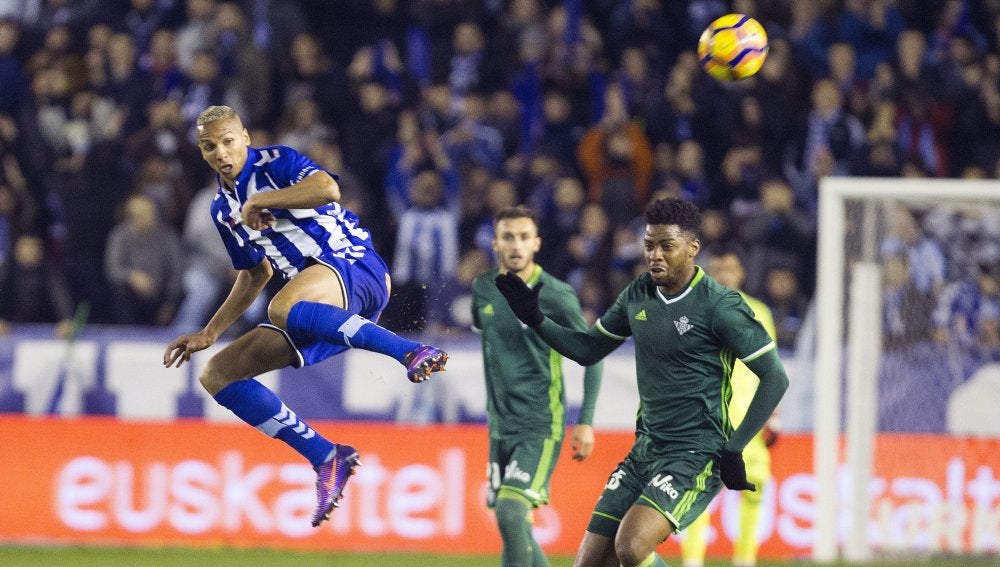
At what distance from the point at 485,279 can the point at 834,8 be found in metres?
8.12

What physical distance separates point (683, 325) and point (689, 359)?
16cm

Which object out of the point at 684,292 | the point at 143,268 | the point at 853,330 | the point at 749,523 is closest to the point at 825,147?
the point at 853,330

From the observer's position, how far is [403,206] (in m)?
14.0

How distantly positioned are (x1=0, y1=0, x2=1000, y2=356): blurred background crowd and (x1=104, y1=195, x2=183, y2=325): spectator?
2 cm

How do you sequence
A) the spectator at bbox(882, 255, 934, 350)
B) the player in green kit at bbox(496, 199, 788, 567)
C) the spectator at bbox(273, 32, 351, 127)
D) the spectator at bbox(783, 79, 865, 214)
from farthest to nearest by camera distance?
the spectator at bbox(273, 32, 351, 127), the spectator at bbox(783, 79, 865, 214), the spectator at bbox(882, 255, 934, 350), the player in green kit at bbox(496, 199, 788, 567)

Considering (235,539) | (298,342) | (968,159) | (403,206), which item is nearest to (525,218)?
(298,342)

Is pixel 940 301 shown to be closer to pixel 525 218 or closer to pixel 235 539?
pixel 525 218

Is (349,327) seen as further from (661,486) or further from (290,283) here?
(661,486)

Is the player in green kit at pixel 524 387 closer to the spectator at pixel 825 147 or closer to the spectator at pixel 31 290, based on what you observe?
the spectator at pixel 31 290

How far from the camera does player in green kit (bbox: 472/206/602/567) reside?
Result: 27.5 ft

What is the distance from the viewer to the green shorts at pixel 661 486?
22.5 feet

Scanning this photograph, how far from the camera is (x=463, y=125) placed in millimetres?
14359

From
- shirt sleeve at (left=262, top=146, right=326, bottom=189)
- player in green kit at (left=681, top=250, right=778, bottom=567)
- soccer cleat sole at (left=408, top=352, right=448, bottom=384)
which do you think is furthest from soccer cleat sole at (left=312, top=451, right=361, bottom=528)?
player in green kit at (left=681, top=250, right=778, bottom=567)

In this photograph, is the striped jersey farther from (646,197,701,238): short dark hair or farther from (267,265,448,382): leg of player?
(646,197,701,238): short dark hair
